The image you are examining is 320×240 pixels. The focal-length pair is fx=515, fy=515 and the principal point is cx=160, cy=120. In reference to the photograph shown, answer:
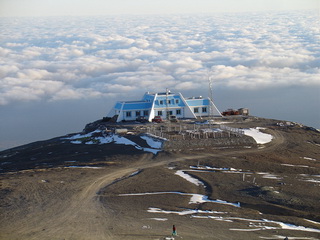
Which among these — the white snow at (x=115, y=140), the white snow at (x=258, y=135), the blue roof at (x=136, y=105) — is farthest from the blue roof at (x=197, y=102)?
the white snow at (x=115, y=140)

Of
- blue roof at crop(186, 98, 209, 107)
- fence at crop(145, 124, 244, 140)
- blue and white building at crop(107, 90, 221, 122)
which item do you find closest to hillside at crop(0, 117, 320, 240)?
fence at crop(145, 124, 244, 140)

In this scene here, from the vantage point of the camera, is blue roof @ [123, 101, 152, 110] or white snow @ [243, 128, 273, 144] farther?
blue roof @ [123, 101, 152, 110]

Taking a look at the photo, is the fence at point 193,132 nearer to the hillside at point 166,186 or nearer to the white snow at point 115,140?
the hillside at point 166,186

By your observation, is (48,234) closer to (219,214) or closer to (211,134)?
(219,214)

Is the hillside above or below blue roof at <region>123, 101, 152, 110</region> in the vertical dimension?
below

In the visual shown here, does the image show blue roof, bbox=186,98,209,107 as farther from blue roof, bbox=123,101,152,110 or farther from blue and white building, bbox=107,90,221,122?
blue roof, bbox=123,101,152,110

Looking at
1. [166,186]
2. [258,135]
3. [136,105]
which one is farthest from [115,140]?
[166,186]

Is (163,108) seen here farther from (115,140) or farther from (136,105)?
(115,140)
